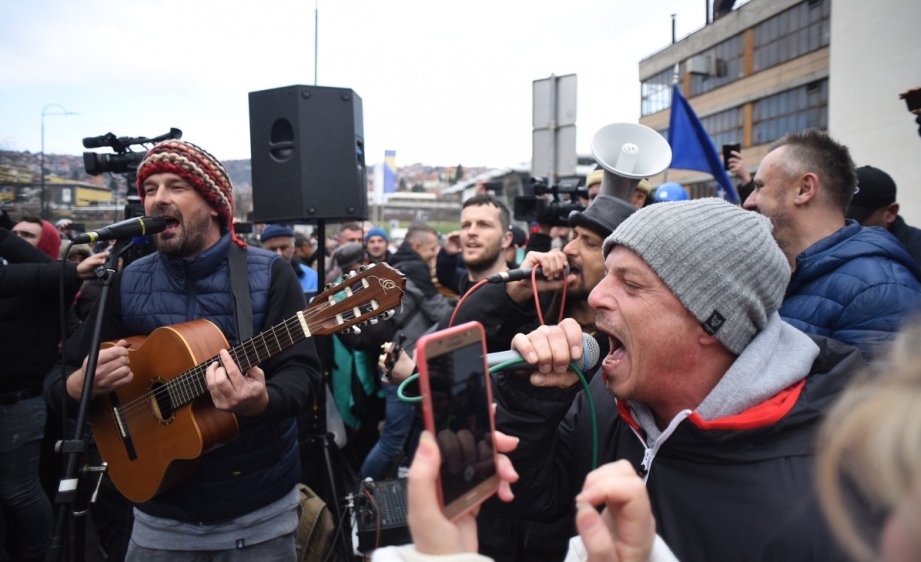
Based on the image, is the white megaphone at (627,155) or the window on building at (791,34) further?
the window on building at (791,34)

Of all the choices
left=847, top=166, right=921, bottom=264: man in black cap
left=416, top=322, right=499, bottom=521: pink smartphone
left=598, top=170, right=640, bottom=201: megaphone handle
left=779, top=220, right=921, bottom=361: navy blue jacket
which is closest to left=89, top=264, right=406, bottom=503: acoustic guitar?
left=416, top=322, right=499, bottom=521: pink smartphone

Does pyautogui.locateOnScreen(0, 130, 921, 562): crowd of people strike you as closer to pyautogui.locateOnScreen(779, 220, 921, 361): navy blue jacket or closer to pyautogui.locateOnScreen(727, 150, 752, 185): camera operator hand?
pyautogui.locateOnScreen(779, 220, 921, 361): navy blue jacket

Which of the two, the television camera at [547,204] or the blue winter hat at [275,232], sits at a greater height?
the television camera at [547,204]

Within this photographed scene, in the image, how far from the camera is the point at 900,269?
2.37 meters

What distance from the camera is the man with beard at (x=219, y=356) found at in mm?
2363

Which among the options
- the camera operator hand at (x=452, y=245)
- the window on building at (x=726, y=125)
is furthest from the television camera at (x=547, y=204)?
the window on building at (x=726, y=125)

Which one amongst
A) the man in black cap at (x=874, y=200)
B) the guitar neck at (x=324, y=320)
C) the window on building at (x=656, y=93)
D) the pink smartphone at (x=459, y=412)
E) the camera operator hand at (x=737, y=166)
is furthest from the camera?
the window on building at (x=656, y=93)

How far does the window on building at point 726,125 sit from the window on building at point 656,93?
4.55 metres

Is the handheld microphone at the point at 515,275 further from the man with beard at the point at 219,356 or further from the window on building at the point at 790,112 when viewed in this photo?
the window on building at the point at 790,112

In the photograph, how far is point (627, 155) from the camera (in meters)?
3.52

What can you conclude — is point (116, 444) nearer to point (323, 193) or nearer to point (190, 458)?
point (190, 458)

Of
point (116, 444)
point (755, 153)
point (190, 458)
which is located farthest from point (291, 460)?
point (755, 153)

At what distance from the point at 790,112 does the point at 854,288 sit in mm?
31611

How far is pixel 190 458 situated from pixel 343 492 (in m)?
2.11
